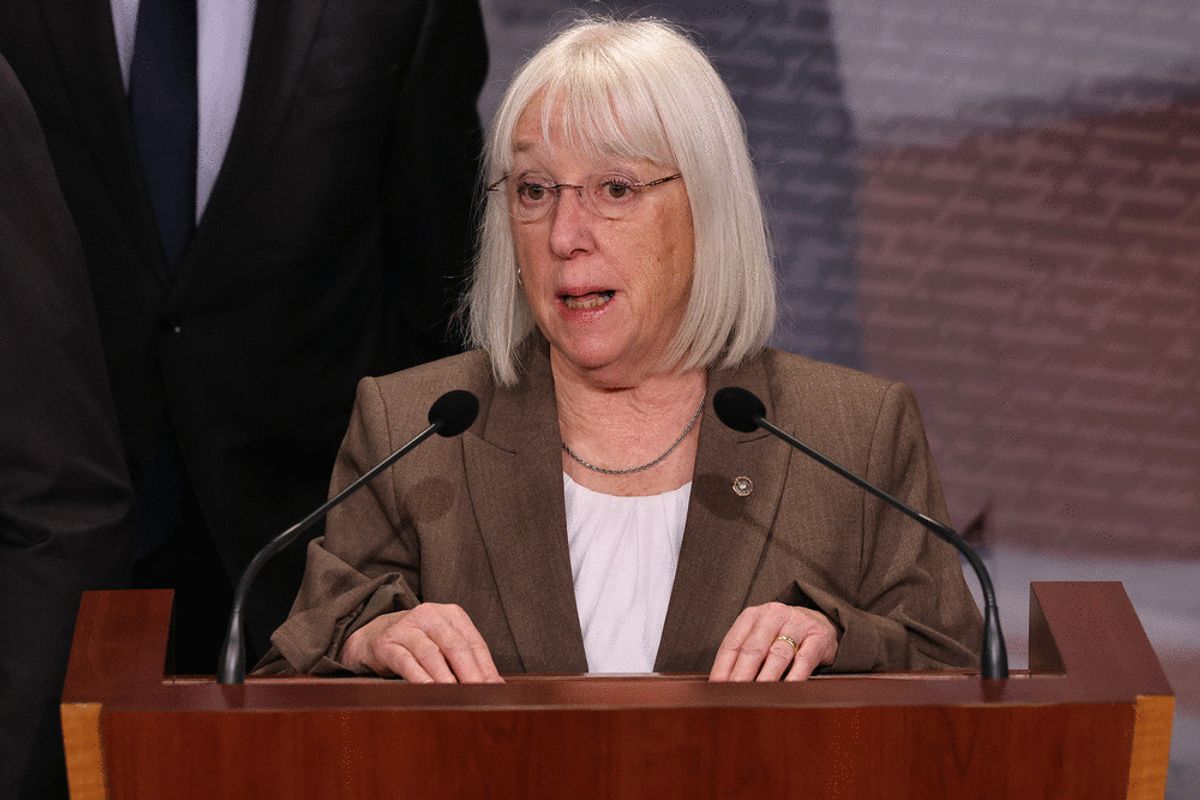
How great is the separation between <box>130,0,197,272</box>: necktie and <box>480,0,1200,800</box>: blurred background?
0.50 metres

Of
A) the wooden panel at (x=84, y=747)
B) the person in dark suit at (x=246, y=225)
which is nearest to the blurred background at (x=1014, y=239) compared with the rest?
the person in dark suit at (x=246, y=225)

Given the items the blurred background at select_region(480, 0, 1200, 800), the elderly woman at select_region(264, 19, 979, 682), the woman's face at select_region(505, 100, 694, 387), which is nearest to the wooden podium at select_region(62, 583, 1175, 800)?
the elderly woman at select_region(264, 19, 979, 682)

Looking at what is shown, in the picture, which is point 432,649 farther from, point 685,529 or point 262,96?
point 262,96

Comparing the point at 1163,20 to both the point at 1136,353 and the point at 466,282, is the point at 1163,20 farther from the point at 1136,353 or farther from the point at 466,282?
the point at 466,282

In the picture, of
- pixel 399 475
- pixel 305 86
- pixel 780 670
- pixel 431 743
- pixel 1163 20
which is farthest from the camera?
pixel 1163 20

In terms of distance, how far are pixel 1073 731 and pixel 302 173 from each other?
5.45ft

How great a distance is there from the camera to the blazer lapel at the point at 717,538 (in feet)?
6.22

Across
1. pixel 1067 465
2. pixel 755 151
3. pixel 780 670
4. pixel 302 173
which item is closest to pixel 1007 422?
pixel 1067 465

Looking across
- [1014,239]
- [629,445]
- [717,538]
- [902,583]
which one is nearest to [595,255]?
[629,445]

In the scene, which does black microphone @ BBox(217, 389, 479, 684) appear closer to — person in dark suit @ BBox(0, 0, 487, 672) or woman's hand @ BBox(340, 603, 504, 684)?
woman's hand @ BBox(340, 603, 504, 684)

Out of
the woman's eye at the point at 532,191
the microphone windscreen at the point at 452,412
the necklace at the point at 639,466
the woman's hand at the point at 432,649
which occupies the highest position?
the woman's eye at the point at 532,191

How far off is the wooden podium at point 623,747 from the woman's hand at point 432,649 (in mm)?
244

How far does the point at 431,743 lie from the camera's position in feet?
4.22

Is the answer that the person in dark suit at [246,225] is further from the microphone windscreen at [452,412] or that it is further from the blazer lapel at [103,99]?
the microphone windscreen at [452,412]
